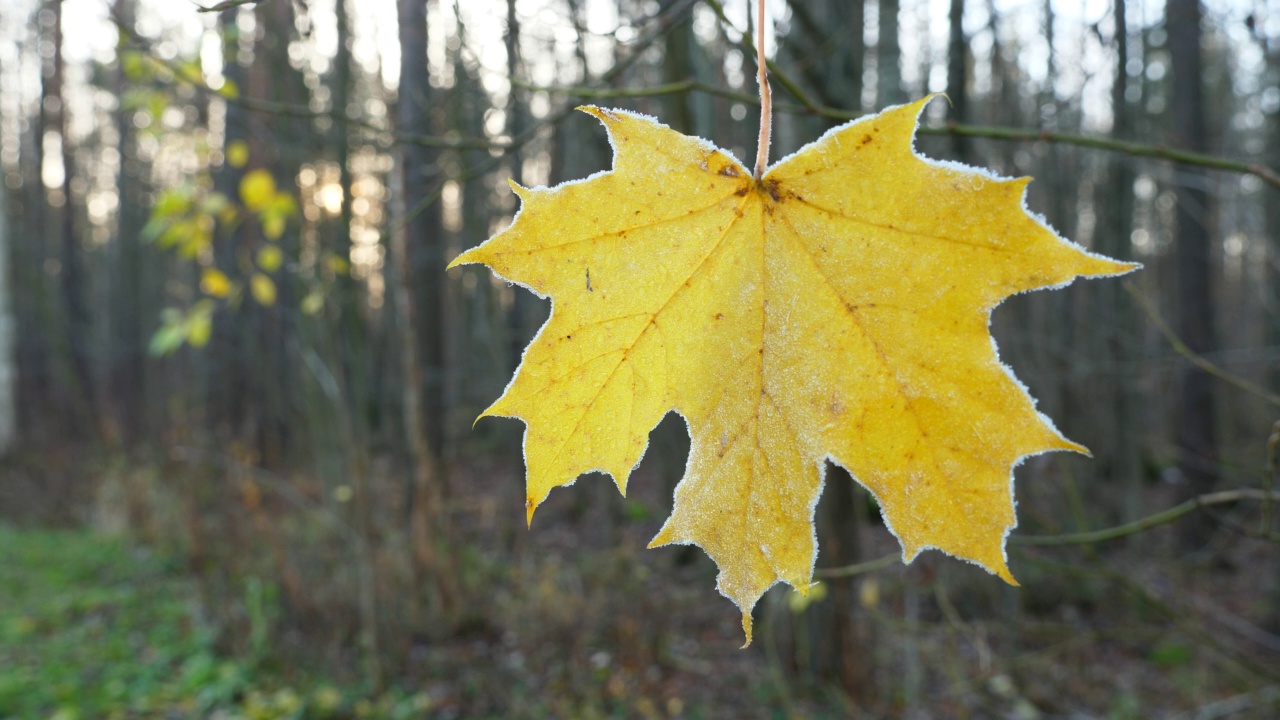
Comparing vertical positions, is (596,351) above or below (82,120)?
below

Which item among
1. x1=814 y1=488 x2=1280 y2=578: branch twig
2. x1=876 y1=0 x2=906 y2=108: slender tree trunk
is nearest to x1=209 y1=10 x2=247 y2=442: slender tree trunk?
x1=876 y1=0 x2=906 y2=108: slender tree trunk

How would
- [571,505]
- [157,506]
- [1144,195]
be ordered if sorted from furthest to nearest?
[1144,195]
[571,505]
[157,506]

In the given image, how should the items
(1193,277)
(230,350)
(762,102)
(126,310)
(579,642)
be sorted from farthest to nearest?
(126,310) → (230,350) → (1193,277) → (579,642) → (762,102)

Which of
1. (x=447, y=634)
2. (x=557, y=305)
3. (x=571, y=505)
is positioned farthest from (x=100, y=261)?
(x=557, y=305)

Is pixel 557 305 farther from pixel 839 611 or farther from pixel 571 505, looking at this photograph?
pixel 571 505

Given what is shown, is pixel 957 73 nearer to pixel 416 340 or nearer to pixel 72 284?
pixel 416 340

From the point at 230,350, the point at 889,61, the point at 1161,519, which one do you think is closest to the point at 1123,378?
the point at 889,61
